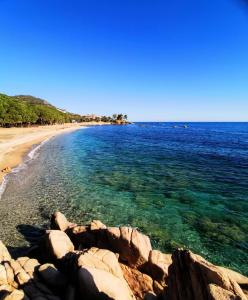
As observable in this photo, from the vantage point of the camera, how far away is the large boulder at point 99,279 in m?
9.98

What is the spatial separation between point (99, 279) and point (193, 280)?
12.1 feet

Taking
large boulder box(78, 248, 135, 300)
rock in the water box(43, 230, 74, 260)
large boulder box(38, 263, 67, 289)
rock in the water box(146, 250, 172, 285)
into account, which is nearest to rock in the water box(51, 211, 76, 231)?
rock in the water box(43, 230, 74, 260)

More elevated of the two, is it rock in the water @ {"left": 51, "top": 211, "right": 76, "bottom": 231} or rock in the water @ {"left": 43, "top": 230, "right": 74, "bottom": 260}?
rock in the water @ {"left": 43, "top": 230, "right": 74, "bottom": 260}

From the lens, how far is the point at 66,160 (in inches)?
1970

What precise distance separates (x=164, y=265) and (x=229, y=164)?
37.5m

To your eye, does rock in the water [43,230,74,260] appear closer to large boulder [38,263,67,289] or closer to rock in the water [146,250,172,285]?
large boulder [38,263,67,289]

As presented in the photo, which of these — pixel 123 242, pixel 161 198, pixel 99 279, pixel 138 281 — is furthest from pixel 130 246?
pixel 161 198

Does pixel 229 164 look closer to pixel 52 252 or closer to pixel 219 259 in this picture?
pixel 219 259

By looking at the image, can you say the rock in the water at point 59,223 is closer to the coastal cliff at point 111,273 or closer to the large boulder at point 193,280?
the coastal cliff at point 111,273

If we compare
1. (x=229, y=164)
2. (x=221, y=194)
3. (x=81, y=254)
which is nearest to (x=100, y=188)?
(x=221, y=194)

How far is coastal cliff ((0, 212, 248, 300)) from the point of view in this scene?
8500 millimetres

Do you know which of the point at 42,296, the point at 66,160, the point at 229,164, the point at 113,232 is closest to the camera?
the point at 42,296

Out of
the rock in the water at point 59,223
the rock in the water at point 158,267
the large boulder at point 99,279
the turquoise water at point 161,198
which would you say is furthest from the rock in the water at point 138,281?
the rock in the water at point 59,223

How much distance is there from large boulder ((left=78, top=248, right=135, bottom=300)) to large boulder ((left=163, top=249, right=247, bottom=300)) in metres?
1.96
